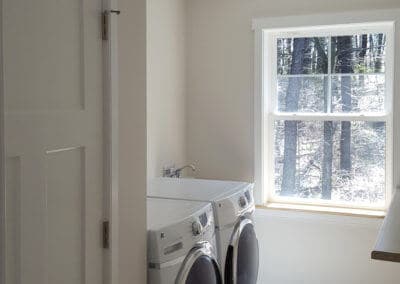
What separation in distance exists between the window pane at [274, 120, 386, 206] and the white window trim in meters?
0.06

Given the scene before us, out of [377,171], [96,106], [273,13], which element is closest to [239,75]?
[273,13]

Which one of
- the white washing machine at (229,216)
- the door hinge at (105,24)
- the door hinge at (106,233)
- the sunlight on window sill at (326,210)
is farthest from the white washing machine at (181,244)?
the sunlight on window sill at (326,210)

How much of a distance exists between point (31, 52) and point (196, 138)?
8.36ft

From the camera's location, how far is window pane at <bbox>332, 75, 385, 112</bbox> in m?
3.35

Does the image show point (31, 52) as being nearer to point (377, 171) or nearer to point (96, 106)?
point (96, 106)

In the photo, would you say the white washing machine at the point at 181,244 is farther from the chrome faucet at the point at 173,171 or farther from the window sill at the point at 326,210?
the window sill at the point at 326,210

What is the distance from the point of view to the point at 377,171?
3369mm

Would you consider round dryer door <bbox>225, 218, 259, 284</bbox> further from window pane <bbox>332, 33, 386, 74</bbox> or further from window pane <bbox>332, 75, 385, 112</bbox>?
window pane <bbox>332, 33, 386, 74</bbox>

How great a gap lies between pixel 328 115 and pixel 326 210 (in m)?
0.66

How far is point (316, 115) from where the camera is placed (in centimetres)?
347

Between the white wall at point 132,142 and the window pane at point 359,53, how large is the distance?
2044 millimetres

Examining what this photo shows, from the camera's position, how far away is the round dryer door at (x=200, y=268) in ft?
6.33

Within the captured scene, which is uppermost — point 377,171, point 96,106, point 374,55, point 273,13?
point 273,13

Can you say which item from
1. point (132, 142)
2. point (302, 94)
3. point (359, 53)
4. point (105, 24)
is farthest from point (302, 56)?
point (105, 24)
